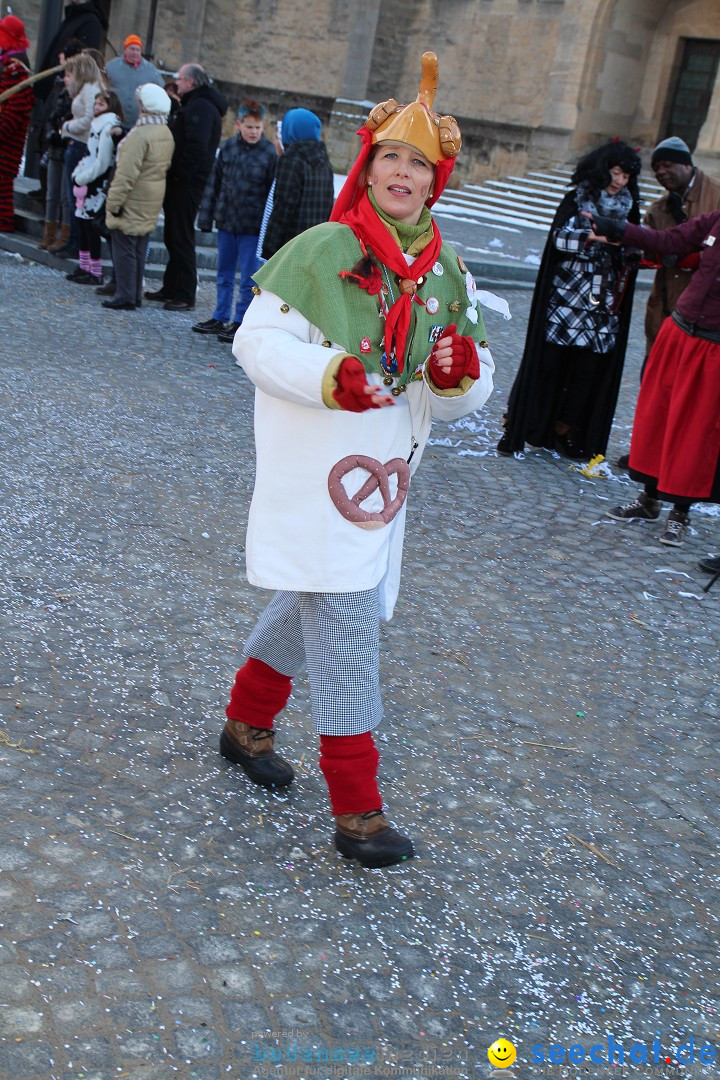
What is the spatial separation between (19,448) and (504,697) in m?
3.12

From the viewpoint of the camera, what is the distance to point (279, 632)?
11.1ft

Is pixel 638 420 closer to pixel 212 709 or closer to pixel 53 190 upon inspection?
pixel 212 709

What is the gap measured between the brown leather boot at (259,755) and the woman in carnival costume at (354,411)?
0.36 metres

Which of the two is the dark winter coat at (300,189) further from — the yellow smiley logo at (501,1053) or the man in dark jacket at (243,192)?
the yellow smiley logo at (501,1053)

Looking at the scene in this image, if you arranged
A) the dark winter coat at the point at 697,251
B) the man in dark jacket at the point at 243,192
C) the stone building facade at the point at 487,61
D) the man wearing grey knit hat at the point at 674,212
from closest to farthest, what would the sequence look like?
the dark winter coat at the point at 697,251 < the man wearing grey knit hat at the point at 674,212 < the man in dark jacket at the point at 243,192 < the stone building facade at the point at 487,61

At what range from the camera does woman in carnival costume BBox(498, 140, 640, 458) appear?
727cm

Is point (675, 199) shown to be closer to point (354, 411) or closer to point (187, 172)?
point (187, 172)

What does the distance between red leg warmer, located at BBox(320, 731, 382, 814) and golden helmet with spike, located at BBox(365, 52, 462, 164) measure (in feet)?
5.15

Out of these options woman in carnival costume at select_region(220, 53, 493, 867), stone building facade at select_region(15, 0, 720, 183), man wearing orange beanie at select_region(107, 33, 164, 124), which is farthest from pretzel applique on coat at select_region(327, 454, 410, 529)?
stone building facade at select_region(15, 0, 720, 183)

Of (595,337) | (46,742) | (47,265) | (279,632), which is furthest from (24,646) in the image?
(47,265)

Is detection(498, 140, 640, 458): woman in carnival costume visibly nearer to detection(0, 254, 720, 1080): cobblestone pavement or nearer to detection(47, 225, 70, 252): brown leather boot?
detection(0, 254, 720, 1080): cobblestone pavement

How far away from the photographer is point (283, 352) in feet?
9.28

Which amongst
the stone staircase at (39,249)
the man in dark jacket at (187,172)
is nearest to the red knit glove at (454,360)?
the man in dark jacket at (187,172)

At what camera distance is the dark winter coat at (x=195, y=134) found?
972cm
